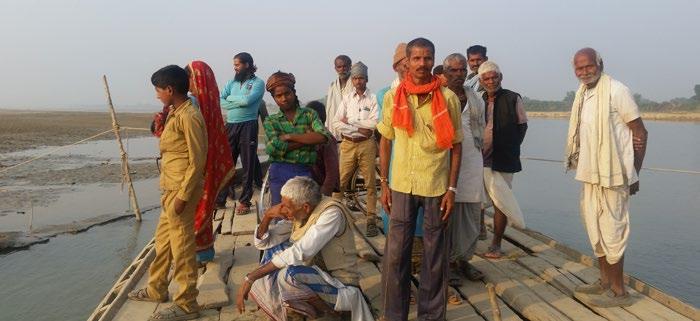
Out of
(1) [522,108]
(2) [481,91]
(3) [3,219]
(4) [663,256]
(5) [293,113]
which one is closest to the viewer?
(5) [293,113]

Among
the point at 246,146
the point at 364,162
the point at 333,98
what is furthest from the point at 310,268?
the point at 333,98

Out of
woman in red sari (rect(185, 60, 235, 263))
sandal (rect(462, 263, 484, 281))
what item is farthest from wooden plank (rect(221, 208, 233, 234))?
sandal (rect(462, 263, 484, 281))

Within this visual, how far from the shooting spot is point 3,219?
8.84m

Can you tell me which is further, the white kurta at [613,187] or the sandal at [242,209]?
the sandal at [242,209]

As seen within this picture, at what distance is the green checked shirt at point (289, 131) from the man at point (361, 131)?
1.21m

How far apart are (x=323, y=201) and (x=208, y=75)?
5.00 ft

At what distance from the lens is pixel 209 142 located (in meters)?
3.82

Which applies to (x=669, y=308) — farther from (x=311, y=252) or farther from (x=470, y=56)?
(x=470, y=56)

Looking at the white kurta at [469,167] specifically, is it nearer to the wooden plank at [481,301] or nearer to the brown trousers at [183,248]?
the wooden plank at [481,301]

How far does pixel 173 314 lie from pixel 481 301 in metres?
2.01

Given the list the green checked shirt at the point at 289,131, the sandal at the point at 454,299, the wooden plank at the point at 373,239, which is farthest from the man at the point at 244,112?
the sandal at the point at 454,299

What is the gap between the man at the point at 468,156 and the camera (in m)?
Result: 3.38

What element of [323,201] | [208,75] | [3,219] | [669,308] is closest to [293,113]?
[208,75]

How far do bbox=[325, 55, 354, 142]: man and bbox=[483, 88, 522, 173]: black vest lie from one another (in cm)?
A: 211
